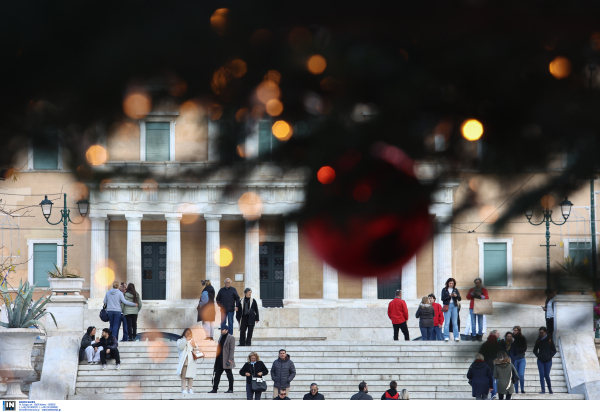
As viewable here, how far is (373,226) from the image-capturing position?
2.65 m

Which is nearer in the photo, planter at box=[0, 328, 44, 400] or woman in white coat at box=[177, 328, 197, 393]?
woman in white coat at box=[177, 328, 197, 393]

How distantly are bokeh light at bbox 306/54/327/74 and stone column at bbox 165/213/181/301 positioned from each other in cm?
3290

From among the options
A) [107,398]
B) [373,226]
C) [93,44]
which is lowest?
[107,398]

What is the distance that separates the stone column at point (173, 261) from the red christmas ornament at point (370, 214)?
32.7 meters

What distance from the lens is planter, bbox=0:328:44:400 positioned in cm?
1820

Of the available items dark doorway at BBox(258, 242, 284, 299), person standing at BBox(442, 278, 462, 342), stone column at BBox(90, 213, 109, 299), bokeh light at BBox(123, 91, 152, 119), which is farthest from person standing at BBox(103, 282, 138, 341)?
bokeh light at BBox(123, 91, 152, 119)

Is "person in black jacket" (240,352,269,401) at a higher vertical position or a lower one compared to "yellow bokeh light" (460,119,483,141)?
lower

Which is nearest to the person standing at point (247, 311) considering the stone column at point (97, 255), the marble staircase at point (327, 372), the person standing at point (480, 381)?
the marble staircase at point (327, 372)

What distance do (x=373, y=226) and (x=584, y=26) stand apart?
2.81 feet

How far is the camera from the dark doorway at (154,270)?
37281mm

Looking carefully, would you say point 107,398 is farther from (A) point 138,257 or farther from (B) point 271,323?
(A) point 138,257

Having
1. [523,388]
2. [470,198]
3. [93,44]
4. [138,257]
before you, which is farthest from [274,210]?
[138,257]

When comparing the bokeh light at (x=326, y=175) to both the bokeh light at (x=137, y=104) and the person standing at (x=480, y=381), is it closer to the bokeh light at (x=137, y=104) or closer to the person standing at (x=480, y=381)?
the bokeh light at (x=137, y=104)

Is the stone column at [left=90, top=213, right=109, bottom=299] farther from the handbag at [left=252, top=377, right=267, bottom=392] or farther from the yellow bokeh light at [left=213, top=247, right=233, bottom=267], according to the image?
the handbag at [left=252, top=377, right=267, bottom=392]
